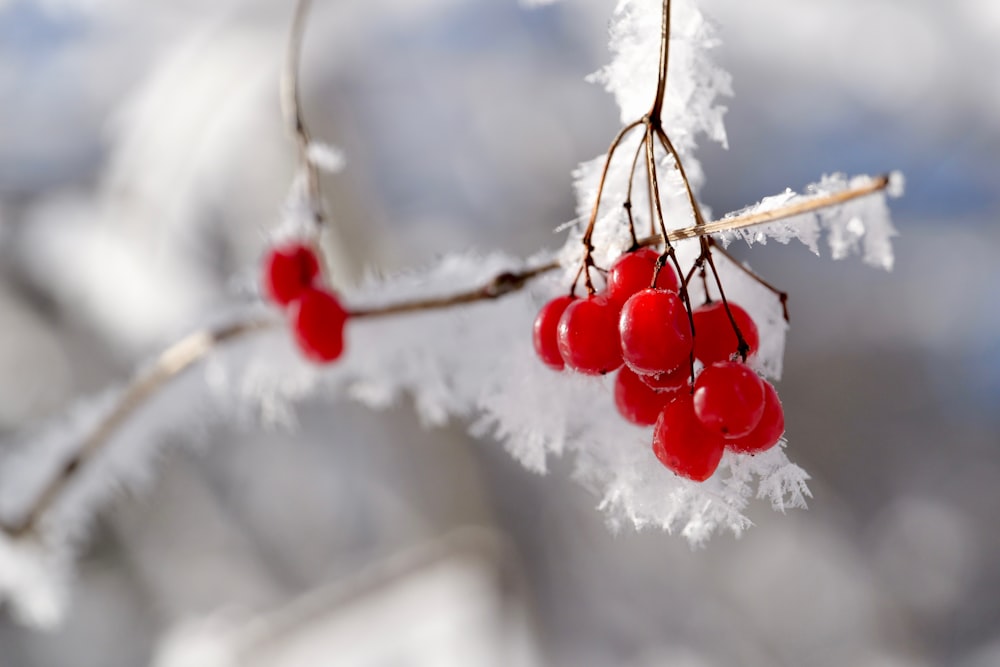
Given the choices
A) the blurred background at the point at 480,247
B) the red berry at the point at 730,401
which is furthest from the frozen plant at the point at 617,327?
the blurred background at the point at 480,247

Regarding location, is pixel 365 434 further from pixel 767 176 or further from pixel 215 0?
pixel 767 176

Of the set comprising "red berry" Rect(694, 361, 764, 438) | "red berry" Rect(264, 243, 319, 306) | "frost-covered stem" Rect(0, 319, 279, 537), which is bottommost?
"red berry" Rect(694, 361, 764, 438)

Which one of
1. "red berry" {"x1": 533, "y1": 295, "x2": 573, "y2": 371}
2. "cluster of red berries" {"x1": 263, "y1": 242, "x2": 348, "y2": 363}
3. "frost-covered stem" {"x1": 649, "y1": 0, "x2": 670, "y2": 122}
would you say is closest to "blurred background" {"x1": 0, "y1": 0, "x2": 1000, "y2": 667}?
"cluster of red berries" {"x1": 263, "y1": 242, "x2": 348, "y2": 363}

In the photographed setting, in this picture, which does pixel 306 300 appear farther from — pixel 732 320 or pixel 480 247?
pixel 480 247

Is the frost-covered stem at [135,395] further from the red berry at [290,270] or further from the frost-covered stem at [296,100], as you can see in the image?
the frost-covered stem at [296,100]

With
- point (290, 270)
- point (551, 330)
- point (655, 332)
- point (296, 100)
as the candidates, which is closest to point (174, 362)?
point (290, 270)

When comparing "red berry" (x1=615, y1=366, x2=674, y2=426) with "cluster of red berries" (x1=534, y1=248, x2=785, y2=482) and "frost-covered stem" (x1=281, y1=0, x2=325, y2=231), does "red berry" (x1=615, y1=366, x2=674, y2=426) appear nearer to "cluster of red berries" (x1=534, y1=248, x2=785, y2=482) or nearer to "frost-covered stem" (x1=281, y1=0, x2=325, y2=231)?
"cluster of red berries" (x1=534, y1=248, x2=785, y2=482)

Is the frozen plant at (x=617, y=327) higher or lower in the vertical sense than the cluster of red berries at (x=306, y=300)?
lower

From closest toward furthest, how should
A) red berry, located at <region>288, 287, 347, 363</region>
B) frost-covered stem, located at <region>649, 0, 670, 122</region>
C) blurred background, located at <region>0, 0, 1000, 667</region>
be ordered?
frost-covered stem, located at <region>649, 0, 670, 122</region> < red berry, located at <region>288, 287, 347, 363</region> < blurred background, located at <region>0, 0, 1000, 667</region>
